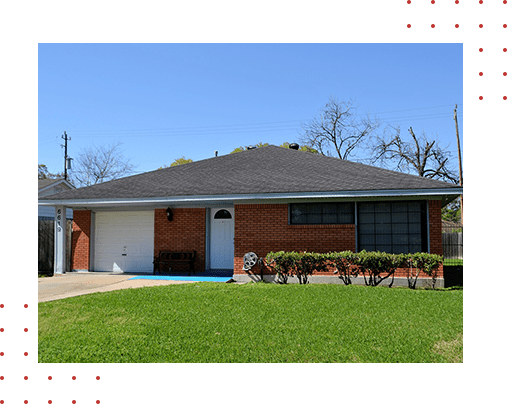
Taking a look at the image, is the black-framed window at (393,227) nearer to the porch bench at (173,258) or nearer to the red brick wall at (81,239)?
the porch bench at (173,258)

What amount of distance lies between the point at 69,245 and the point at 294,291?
26.9 ft

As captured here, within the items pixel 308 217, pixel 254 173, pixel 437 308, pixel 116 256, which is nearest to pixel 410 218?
pixel 308 217

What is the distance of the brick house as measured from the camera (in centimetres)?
1053

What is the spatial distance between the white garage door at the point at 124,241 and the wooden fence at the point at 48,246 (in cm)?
89

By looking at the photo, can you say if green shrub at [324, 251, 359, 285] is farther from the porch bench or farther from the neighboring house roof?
the porch bench

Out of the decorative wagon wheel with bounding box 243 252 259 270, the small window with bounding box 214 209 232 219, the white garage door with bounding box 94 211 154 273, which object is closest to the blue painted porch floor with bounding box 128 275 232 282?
the decorative wagon wheel with bounding box 243 252 259 270

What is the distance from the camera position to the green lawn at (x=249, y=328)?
15.7ft

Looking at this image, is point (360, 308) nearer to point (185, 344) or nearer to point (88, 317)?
point (185, 344)

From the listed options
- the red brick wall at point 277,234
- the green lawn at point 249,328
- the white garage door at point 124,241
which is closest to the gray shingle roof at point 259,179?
the red brick wall at point 277,234

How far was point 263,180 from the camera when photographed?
39.0 feet

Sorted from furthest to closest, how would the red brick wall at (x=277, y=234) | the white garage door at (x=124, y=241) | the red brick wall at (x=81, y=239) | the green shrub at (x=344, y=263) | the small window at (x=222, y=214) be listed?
the red brick wall at (x=81, y=239), the white garage door at (x=124, y=241), the small window at (x=222, y=214), the red brick wall at (x=277, y=234), the green shrub at (x=344, y=263)

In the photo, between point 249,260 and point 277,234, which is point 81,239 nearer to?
point 249,260

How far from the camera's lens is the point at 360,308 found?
23.6 feet

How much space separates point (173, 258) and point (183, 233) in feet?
2.65
